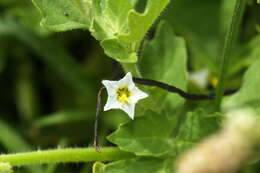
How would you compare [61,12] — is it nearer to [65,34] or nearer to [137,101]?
[137,101]

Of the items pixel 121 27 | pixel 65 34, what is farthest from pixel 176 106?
pixel 65 34

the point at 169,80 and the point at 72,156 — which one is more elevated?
the point at 169,80

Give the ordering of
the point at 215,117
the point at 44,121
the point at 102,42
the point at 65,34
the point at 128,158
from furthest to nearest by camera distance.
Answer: the point at 65,34, the point at 44,121, the point at 128,158, the point at 215,117, the point at 102,42

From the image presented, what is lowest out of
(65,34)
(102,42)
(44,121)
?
(44,121)

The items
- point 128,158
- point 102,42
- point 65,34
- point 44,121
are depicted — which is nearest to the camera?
point 102,42

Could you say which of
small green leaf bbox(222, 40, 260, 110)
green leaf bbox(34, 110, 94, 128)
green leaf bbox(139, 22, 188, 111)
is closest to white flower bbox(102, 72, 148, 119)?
green leaf bbox(139, 22, 188, 111)

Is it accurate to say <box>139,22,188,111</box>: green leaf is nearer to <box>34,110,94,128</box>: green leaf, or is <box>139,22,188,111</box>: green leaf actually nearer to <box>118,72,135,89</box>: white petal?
<box>118,72,135,89</box>: white petal

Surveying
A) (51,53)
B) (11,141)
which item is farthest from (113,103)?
(51,53)

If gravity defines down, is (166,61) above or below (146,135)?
above

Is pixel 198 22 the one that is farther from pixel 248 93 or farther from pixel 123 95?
pixel 123 95
